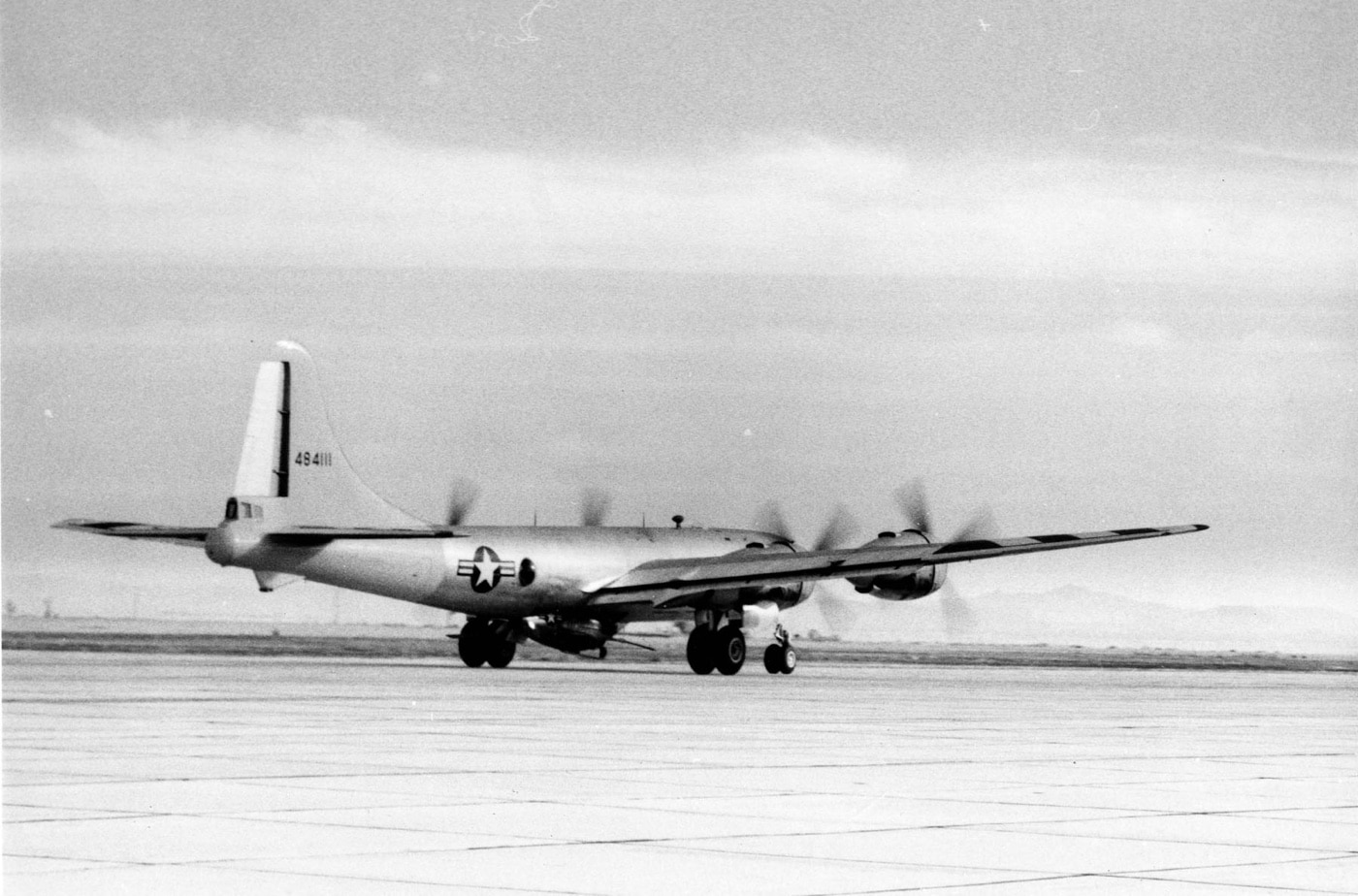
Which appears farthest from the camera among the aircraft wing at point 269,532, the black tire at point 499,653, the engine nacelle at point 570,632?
Answer: the engine nacelle at point 570,632

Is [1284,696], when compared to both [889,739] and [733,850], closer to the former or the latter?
[889,739]

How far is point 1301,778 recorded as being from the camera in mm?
18969

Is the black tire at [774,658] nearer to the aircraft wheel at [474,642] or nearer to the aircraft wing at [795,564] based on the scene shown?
the aircraft wing at [795,564]

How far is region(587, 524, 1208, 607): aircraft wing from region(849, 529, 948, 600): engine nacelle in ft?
1.54

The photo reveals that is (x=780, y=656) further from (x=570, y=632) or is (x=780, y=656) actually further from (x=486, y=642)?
(x=486, y=642)

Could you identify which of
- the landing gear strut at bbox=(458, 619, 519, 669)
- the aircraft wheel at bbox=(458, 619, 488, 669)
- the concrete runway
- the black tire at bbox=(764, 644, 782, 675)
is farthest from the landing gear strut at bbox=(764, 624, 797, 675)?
the concrete runway

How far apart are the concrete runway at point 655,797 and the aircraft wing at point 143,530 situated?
11061 millimetres

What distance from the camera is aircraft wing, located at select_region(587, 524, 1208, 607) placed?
1756 inches

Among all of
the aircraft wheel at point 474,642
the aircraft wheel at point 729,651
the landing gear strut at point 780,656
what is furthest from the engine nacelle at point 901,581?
the aircraft wheel at point 474,642

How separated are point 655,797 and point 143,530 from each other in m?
29.5

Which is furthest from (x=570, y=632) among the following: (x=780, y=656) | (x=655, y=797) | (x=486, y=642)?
(x=655, y=797)

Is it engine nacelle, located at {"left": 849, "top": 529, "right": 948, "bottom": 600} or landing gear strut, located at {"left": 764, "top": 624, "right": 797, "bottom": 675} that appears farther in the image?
landing gear strut, located at {"left": 764, "top": 624, "right": 797, "bottom": 675}

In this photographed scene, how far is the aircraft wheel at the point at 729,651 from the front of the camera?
160 feet

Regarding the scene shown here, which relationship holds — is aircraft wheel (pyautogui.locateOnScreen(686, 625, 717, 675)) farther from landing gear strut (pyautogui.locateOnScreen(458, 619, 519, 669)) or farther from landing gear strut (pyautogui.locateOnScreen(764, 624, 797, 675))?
landing gear strut (pyautogui.locateOnScreen(458, 619, 519, 669))
